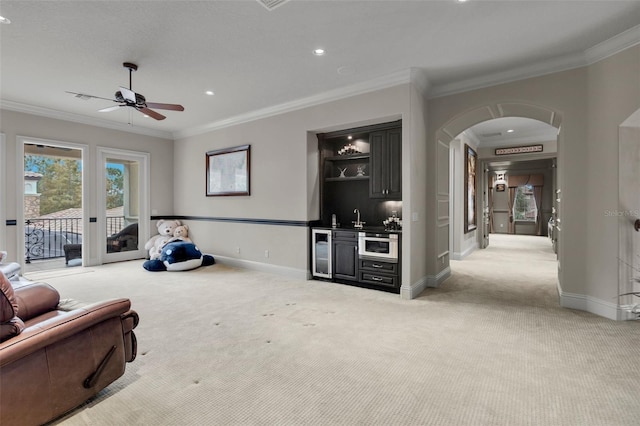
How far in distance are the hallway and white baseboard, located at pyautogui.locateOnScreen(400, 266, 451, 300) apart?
80mm

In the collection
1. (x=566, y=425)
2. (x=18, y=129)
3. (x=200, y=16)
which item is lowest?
(x=566, y=425)

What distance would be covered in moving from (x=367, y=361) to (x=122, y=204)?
6529 millimetres

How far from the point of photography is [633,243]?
3.26 m

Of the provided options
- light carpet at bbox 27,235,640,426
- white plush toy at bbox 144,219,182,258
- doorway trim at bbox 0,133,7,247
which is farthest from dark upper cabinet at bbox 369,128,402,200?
doorway trim at bbox 0,133,7,247

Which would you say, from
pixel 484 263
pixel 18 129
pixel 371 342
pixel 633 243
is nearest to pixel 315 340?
pixel 371 342

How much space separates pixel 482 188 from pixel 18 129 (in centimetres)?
1062

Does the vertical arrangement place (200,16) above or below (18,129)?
above

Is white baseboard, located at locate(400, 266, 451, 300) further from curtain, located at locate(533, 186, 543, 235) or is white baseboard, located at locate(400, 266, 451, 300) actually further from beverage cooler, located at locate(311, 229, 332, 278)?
curtain, located at locate(533, 186, 543, 235)

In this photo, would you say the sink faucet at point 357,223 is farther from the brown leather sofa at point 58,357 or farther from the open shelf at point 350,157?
the brown leather sofa at point 58,357

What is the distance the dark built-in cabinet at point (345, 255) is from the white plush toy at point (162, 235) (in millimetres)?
3798

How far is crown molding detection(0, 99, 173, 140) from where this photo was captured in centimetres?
519

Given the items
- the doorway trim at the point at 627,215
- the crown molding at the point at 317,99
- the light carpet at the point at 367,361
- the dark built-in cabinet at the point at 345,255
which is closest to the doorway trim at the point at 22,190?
the light carpet at the point at 367,361

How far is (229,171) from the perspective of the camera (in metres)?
6.20

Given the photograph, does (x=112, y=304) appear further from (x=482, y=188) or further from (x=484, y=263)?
(x=482, y=188)
